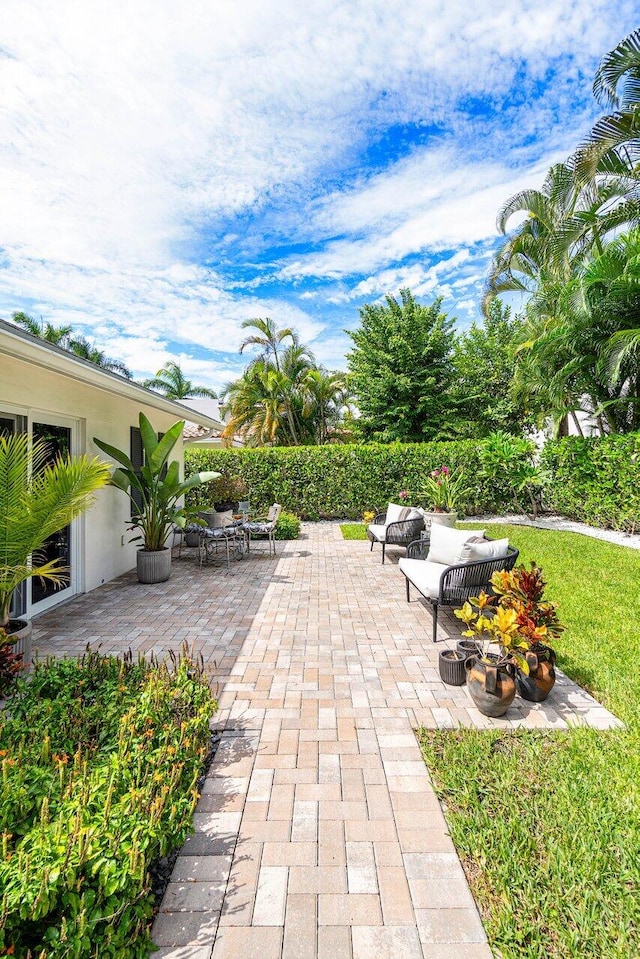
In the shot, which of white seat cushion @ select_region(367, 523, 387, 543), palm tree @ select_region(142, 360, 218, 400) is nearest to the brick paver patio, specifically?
white seat cushion @ select_region(367, 523, 387, 543)

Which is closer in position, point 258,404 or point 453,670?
point 453,670

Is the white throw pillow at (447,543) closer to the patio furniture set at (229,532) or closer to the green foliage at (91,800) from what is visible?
the green foliage at (91,800)

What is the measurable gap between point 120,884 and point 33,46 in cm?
808

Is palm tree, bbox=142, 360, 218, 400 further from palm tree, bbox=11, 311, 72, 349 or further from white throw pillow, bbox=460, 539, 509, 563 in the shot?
white throw pillow, bbox=460, 539, 509, 563

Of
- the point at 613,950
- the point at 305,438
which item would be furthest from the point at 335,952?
the point at 305,438

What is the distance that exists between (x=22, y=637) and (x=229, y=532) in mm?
5303

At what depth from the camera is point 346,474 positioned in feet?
49.0

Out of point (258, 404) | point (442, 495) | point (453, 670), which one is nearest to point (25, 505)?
point (453, 670)

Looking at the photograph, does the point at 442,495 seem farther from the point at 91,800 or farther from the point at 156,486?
the point at 91,800

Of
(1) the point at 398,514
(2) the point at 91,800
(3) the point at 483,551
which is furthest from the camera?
(1) the point at 398,514

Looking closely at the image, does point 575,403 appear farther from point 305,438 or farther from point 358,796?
point 358,796

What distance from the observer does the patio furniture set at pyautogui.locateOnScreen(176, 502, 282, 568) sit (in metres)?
9.71

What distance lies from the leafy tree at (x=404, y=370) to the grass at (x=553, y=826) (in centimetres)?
1633

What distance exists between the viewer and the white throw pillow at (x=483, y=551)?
17.9 ft
